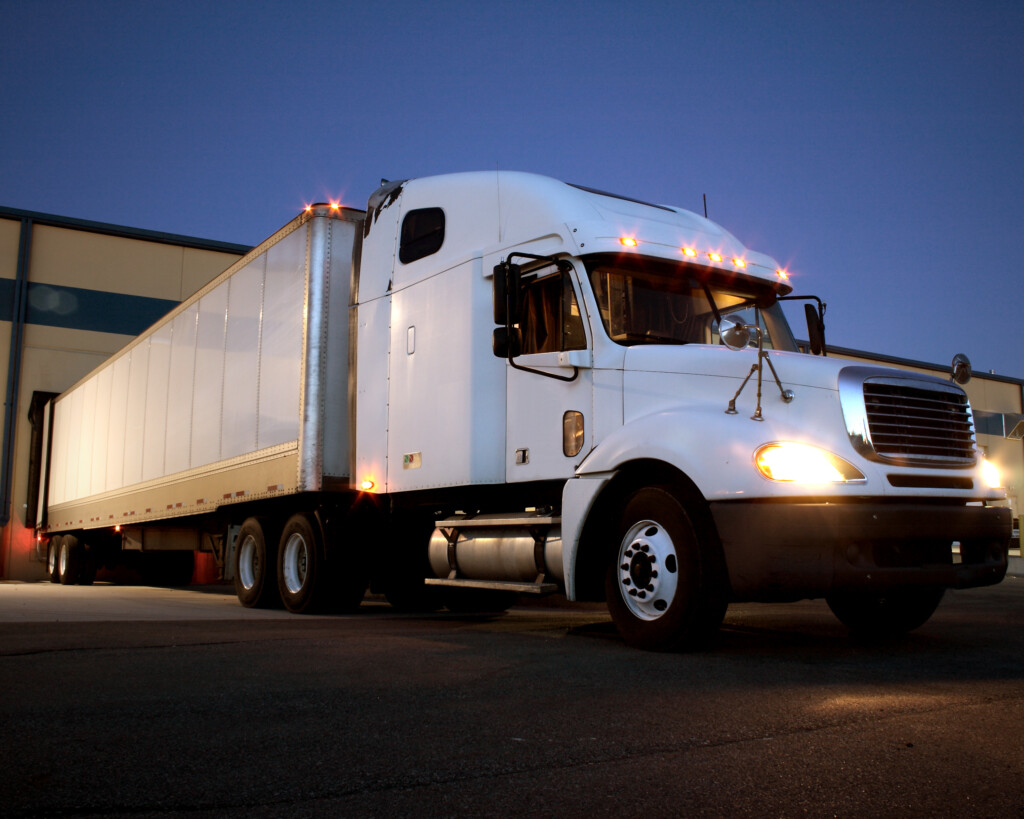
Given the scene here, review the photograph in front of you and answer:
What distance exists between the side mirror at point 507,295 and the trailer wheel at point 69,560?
51.0 feet

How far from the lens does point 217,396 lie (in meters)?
11.6

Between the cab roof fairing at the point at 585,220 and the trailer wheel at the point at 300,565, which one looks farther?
the trailer wheel at the point at 300,565

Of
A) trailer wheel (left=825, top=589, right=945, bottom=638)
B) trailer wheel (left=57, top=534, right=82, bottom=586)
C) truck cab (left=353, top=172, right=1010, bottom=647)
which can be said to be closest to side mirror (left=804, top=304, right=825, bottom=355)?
truck cab (left=353, top=172, right=1010, bottom=647)

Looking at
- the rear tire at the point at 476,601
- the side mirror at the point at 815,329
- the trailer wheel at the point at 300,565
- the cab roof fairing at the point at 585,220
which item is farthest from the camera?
the rear tire at the point at 476,601

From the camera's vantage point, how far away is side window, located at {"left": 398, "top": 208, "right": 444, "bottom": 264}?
8.66m

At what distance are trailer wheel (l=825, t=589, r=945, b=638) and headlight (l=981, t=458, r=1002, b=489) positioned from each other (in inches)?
36.7

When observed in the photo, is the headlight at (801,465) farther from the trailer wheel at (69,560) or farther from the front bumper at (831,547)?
the trailer wheel at (69,560)

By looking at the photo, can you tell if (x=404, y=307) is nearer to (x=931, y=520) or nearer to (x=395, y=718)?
(x=931, y=520)

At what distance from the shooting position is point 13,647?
606 centimetres

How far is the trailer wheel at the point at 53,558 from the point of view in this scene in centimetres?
2102

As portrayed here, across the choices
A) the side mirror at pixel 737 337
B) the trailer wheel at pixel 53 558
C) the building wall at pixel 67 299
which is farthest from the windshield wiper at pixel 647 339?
the building wall at pixel 67 299

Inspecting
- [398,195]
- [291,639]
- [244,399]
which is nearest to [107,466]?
[244,399]

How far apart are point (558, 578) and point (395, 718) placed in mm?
3191

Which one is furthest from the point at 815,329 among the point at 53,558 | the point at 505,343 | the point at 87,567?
the point at 53,558
